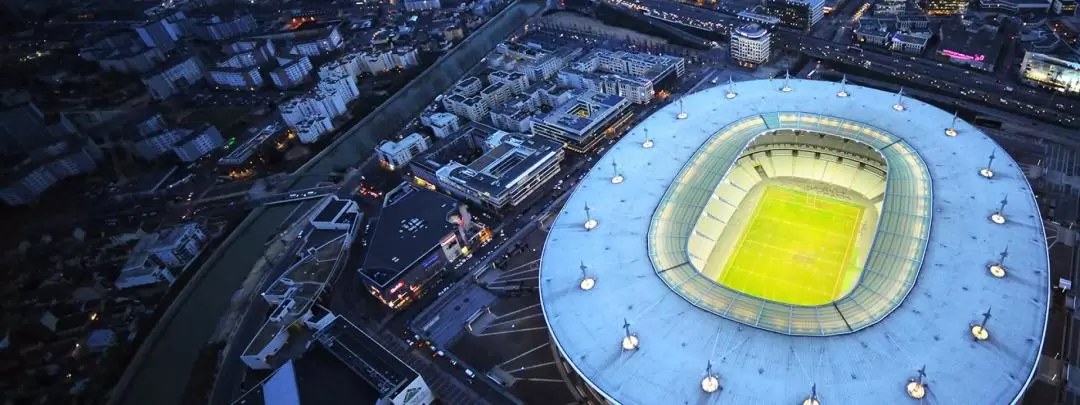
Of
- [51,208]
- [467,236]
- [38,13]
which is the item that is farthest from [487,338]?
[38,13]

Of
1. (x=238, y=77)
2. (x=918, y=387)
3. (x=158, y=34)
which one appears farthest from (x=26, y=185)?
(x=918, y=387)

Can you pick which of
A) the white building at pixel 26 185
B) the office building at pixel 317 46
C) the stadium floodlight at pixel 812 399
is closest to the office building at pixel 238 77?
the office building at pixel 317 46

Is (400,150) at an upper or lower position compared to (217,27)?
lower

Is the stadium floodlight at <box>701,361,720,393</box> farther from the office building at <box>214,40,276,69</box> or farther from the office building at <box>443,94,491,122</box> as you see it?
the office building at <box>214,40,276,69</box>

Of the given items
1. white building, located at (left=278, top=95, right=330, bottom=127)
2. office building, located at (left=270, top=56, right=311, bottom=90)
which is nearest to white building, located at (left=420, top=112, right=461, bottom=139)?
white building, located at (left=278, top=95, right=330, bottom=127)

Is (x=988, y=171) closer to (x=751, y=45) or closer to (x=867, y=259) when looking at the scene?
(x=867, y=259)
